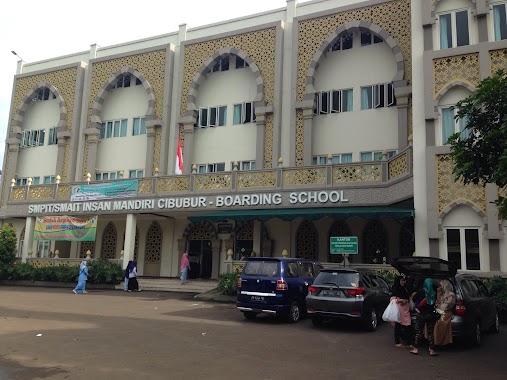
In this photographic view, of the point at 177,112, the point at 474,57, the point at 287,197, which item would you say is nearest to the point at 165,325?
the point at 287,197

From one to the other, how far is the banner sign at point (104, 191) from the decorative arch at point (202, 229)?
3.59 metres

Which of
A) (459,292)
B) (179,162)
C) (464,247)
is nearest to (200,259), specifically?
(179,162)

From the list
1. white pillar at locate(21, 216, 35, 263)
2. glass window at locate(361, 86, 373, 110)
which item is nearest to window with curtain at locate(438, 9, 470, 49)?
glass window at locate(361, 86, 373, 110)

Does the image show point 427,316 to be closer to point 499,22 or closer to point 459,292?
point 459,292

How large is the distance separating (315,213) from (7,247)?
16.8 m

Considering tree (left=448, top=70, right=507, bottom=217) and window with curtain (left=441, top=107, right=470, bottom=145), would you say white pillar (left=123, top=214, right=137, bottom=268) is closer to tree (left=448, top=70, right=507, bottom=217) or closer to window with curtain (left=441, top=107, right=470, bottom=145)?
window with curtain (left=441, top=107, right=470, bottom=145)

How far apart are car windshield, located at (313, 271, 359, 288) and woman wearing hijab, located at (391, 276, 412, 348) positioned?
5.97 ft

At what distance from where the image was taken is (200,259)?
24438 mm

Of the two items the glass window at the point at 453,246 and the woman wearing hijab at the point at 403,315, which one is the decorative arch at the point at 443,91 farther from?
the woman wearing hijab at the point at 403,315

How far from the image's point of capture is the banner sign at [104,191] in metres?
22.8

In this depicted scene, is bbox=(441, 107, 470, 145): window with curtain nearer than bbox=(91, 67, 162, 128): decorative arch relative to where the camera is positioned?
Yes

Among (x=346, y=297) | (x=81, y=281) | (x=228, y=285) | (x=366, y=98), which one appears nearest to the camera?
(x=346, y=297)

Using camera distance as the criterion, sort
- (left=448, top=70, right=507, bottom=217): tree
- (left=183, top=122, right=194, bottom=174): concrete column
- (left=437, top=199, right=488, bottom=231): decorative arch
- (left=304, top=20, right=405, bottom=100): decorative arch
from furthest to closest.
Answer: (left=183, top=122, right=194, bottom=174): concrete column, (left=304, top=20, right=405, bottom=100): decorative arch, (left=437, top=199, right=488, bottom=231): decorative arch, (left=448, top=70, right=507, bottom=217): tree

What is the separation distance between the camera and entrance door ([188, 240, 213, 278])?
2433 cm
